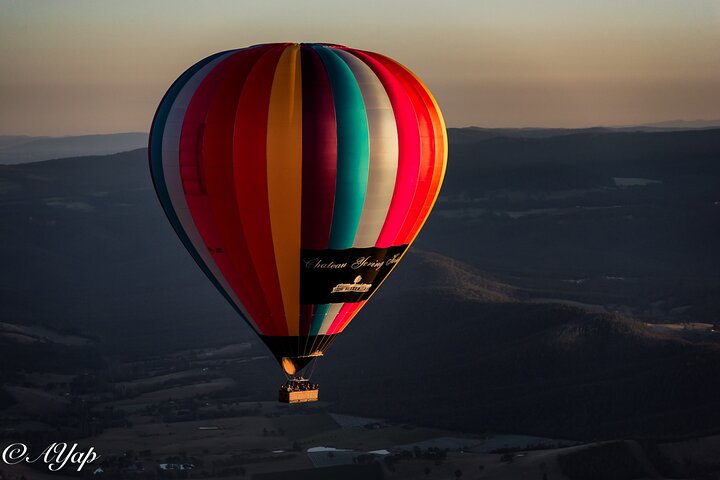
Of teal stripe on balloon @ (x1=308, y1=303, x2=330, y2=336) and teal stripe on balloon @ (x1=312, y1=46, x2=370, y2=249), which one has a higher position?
teal stripe on balloon @ (x1=312, y1=46, x2=370, y2=249)

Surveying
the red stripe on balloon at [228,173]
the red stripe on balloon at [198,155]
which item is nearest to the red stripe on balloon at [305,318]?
the red stripe on balloon at [228,173]

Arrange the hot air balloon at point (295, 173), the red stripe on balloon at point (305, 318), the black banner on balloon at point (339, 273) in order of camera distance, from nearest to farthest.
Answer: the hot air balloon at point (295, 173) < the black banner on balloon at point (339, 273) < the red stripe on balloon at point (305, 318)

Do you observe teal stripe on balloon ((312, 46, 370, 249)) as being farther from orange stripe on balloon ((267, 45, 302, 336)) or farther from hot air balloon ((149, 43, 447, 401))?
orange stripe on balloon ((267, 45, 302, 336))

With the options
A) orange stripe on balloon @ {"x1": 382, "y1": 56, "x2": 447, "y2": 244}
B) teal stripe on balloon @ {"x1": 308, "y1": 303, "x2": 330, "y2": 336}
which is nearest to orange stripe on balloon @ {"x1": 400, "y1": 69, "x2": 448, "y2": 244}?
orange stripe on balloon @ {"x1": 382, "y1": 56, "x2": 447, "y2": 244}

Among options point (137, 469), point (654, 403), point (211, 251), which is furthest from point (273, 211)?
point (654, 403)

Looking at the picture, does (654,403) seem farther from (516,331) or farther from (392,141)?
Answer: (392,141)

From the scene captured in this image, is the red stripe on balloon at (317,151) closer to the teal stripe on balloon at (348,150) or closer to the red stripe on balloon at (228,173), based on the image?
the teal stripe on balloon at (348,150)
